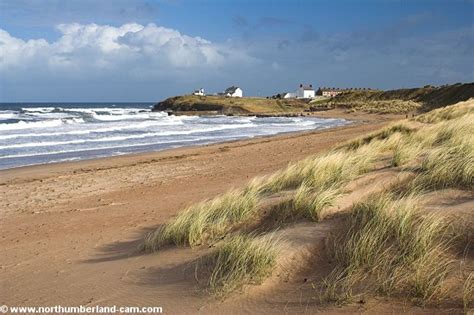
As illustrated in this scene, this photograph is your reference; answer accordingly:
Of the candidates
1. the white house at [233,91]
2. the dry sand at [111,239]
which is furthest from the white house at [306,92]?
the dry sand at [111,239]

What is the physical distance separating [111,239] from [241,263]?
3.24 metres

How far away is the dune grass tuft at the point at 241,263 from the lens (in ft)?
14.3

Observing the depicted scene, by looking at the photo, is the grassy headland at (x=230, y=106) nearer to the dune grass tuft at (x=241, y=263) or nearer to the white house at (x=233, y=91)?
the white house at (x=233, y=91)

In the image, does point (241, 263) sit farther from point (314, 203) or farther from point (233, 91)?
point (233, 91)

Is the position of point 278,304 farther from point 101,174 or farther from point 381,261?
point 101,174

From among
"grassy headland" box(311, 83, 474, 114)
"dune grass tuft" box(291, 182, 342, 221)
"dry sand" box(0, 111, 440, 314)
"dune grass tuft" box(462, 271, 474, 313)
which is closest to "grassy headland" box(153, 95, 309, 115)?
"grassy headland" box(311, 83, 474, 114)

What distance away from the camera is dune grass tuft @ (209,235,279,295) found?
14.3 feet

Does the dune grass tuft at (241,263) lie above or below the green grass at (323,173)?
below

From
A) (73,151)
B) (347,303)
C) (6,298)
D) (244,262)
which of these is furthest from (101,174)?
(347,303)

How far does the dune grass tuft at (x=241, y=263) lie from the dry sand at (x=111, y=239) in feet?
0.44

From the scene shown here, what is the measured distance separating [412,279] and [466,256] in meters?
0.68

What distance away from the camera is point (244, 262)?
14.9ft

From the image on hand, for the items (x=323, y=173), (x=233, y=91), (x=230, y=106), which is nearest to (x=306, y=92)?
(x=233, y=91)

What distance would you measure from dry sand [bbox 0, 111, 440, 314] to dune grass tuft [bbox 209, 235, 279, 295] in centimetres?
13
